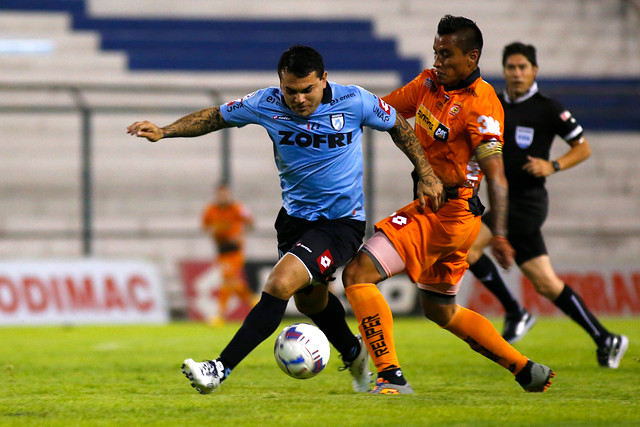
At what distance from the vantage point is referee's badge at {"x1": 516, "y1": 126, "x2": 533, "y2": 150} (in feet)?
25.3

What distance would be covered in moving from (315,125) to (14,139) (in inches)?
490

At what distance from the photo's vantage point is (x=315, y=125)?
17.7 feet

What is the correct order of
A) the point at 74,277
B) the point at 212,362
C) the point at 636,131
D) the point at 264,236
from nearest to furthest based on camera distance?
the point at 212,362
the point at 74,277
the point at 264,236
the point at 636,131

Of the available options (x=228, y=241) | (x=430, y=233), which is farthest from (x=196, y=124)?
(x=228, y=241)

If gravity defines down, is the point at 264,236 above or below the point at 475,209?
below

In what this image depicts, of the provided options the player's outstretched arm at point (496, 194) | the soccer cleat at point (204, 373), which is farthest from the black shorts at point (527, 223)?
the soccer cleat at point (204, 373)

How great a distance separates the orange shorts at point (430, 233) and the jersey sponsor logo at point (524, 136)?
2364 mm

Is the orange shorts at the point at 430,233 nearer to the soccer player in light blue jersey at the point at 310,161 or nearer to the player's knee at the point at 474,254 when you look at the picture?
the soccer player in light blue jersey at the point at 310,161

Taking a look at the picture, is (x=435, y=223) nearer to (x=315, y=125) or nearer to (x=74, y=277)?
(x=315, y=125)

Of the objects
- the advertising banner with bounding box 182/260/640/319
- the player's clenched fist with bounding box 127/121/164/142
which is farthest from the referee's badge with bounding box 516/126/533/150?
the advertising banner with bounding box 182/260/640/319

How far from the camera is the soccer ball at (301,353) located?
5.13 metres

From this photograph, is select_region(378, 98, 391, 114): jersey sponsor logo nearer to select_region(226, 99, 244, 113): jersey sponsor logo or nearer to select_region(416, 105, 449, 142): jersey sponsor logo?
select_region(416, 105, 449, 142): jersey sponsor logo

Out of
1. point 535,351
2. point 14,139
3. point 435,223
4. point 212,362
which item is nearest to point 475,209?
point 435,223

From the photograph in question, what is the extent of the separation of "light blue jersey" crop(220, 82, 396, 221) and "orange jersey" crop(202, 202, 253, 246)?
28.9 ft
